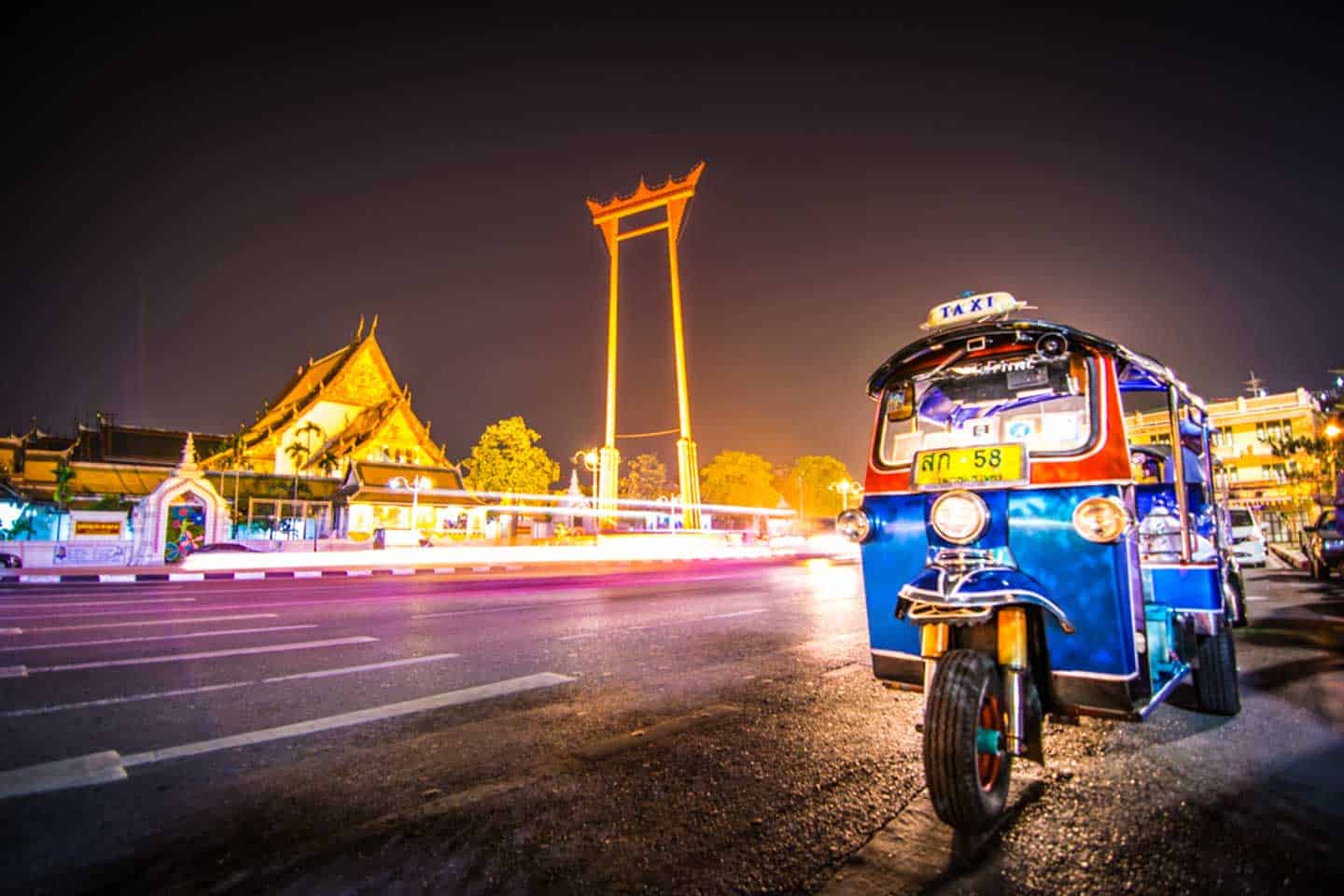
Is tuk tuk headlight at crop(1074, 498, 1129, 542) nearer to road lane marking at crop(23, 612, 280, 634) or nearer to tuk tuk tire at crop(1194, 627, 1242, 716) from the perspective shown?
tuk tuk tire at crop(1194, 627, 1242, 716)

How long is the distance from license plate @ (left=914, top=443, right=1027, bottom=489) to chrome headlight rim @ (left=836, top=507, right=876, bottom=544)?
411 millimetres

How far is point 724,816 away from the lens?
121 inches

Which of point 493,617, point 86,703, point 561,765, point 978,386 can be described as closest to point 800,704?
point 561,765

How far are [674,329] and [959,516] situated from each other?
44962 mm

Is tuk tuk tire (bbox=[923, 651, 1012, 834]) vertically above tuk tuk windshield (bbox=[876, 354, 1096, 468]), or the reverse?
tuk tuk windshield (bbox=[876, 354, 1096, 468])

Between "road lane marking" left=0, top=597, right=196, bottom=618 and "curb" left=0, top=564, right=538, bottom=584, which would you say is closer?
"road lane marking" left=0, top=597, right=196, bottom=618

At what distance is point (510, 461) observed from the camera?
158 feet

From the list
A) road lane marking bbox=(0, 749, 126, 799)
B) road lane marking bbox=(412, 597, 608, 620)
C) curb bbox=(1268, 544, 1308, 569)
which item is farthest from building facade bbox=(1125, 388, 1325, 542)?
road lane marking bbox=(0, 749, 126, 799)

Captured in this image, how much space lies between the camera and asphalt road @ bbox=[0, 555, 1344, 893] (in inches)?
104

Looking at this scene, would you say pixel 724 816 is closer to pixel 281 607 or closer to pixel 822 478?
pixel 281 607

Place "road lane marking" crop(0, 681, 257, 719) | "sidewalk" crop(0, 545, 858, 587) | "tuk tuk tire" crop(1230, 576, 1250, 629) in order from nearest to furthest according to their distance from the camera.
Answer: "road lane marking" crop(0, 681, 257, 719), "tuk tuk tire" crop(1230, 576, 1250, 629), "sidewalk" crop(0, 545, 858, 587)

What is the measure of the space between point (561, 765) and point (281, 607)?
32.8 ft

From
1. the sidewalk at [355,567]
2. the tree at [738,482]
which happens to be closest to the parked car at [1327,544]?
the sidewalk at [355,567]

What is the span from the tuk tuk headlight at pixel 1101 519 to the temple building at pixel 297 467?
3561 centimetres
